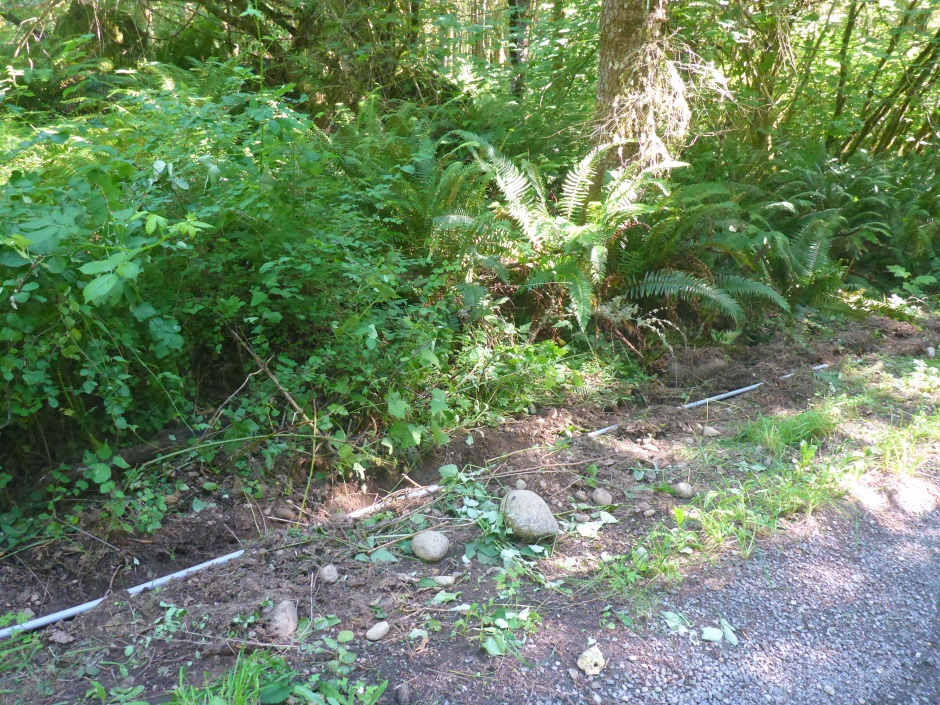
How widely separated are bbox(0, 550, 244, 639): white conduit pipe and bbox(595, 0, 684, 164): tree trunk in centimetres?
431

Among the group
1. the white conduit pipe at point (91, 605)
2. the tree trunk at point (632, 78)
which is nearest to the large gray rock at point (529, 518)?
the white conduit pipe at point (91, 605)

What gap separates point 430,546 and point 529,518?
46 centimetres

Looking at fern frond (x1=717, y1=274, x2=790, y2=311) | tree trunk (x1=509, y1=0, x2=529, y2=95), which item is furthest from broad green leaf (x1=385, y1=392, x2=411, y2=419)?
tree trunk (x1=509, y1=0, x2=529, y2=95)

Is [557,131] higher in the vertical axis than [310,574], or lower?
higher

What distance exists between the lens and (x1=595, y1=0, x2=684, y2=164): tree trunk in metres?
5.45

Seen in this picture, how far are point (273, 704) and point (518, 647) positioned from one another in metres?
0.84

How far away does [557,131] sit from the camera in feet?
20.9

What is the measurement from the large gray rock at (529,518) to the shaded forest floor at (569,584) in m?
0.07

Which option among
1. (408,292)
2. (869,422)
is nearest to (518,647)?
(408,292)

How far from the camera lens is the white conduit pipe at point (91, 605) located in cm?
245

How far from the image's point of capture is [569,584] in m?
2.72

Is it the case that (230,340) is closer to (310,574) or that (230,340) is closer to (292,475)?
(292,475)

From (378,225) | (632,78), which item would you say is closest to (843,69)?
(632,78)

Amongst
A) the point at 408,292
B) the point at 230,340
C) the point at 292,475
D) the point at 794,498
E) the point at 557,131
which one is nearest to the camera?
the point at 794,498
